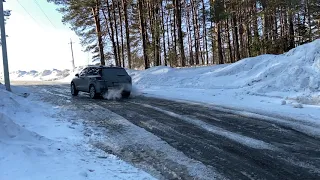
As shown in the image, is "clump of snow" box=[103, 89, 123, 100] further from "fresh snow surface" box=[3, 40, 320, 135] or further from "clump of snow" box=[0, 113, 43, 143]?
"clump of snow" box=[0, 113, 43, 143]

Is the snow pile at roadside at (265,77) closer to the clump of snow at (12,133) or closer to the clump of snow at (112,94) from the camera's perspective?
the clump of snow at (112,94)

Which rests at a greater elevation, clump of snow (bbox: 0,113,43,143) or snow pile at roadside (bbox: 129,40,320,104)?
snow pile at roadside (bbox: 129,40,320,104)

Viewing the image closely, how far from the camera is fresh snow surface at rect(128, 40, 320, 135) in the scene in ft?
35.9

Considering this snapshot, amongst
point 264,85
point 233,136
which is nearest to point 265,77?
point 264,85

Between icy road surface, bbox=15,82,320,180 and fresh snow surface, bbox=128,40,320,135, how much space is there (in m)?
1.27

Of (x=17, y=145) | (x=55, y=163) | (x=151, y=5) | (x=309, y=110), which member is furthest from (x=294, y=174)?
(x=151, y=5)

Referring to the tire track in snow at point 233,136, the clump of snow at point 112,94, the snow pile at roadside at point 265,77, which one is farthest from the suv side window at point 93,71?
the tire track in snow at point 233,136

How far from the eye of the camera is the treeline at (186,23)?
30.0m

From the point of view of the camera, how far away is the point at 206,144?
691 cm

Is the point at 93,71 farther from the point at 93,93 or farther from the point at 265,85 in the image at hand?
the point at 265,85

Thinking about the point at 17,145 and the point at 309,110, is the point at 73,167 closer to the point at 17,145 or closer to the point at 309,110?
the point at 17,145

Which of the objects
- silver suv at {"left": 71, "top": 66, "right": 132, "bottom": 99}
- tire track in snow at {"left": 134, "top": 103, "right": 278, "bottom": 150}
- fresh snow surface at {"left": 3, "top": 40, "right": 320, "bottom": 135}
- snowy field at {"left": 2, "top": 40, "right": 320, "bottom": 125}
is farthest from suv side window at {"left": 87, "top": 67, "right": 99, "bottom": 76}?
tire track in snow at {"left": 134, "top": 103, "right": 278, "bottom": 150}

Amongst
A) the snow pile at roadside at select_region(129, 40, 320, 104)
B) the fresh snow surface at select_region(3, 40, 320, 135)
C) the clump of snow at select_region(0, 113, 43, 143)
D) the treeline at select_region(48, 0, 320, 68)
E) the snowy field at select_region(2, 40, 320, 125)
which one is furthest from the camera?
the treeline at select_region(48, 0, 320, 68)

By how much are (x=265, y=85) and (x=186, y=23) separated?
35141 mm
